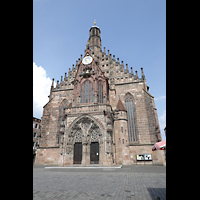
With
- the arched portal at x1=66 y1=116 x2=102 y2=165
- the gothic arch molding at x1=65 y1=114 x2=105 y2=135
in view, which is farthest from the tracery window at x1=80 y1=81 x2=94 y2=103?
the arched portal at x1=66 y1=116 x2=102 y2=165

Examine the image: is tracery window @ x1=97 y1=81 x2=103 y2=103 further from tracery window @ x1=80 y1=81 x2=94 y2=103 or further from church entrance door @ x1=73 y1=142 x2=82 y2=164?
church entrance door @ x1=73 y1=142 x2=82 y2=164

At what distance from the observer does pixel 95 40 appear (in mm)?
36688

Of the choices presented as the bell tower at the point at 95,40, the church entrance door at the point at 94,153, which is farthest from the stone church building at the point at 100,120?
the bell tower at the point at 95,40

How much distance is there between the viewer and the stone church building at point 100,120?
19.6 m

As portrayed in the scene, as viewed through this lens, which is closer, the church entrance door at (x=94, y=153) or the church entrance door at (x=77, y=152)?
the church entrance door at (x=94, y=153)

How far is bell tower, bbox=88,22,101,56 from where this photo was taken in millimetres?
34759

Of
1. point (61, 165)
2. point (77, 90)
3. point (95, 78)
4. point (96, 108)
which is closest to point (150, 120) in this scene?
point (96, 108)

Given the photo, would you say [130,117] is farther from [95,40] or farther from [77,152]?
[95,40]

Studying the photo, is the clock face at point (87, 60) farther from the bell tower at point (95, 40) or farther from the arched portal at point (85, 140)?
the arched portal at point (85, 140)

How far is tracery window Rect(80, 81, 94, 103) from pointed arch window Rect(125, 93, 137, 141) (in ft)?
23.6
